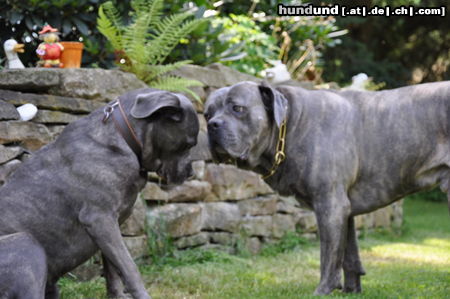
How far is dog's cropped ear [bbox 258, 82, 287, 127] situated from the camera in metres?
3.97

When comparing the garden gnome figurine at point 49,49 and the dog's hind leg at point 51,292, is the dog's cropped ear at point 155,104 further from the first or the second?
the garden gnome figurine at point 49,49

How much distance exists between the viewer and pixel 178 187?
5.89 metres

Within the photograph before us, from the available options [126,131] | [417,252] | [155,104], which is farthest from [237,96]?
[417,252]

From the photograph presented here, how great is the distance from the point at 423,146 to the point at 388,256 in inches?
118

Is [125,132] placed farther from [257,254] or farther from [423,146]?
[257,254]

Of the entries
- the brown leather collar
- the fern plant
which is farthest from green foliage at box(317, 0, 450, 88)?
the brown leather collar

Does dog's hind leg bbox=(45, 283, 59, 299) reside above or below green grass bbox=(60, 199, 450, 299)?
above

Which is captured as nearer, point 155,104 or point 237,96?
point 155,104

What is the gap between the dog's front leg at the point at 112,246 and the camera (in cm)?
329

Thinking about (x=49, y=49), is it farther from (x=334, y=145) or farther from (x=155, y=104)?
(x=334, y=145)

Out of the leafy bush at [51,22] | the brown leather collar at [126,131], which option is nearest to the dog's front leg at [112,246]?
the brown leather collar at [126,131]

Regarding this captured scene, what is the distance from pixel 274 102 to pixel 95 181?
4.38 ft

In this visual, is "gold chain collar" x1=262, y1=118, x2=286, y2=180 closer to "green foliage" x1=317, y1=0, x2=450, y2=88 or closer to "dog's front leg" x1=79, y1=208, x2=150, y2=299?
"dog's front leg" x1=79, y1=208, x2=150, y2=299

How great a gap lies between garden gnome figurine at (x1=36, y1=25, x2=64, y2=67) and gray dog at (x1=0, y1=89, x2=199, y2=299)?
167 centimetres
